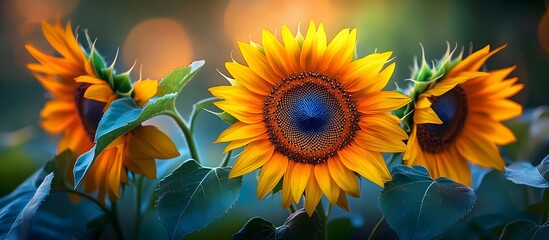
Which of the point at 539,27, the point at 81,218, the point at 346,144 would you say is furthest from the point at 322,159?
the point at 539,27

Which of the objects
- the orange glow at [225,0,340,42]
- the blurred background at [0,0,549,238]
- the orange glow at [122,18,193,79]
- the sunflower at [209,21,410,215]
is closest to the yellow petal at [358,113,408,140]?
the sunflower at [209,21,410,215]

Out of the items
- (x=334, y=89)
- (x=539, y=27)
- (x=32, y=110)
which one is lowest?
(x=32, y=110)

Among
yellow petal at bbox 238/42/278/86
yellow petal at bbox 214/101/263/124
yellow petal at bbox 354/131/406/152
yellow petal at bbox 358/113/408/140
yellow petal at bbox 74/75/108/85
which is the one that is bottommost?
yellow petal at bbox 354/131/406/152

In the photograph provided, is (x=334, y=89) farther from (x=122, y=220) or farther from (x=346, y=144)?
(x=122, y=220)

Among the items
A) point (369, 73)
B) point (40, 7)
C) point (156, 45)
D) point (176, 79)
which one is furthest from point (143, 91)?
point (40, 7)

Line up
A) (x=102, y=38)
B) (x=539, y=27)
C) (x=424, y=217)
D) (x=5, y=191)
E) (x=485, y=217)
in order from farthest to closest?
(x=102, y=38) → (x=539, y=27) → (x=5, y=191) → (x=485, y=217) → (x=424, y=217)

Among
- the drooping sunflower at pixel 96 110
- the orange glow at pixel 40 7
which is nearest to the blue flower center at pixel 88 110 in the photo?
the drooping sunflower at pixel 96 110

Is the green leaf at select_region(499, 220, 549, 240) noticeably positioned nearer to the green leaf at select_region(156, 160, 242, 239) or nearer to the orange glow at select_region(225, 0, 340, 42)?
the green leaf at select_region(156, 160, 242, 239)
